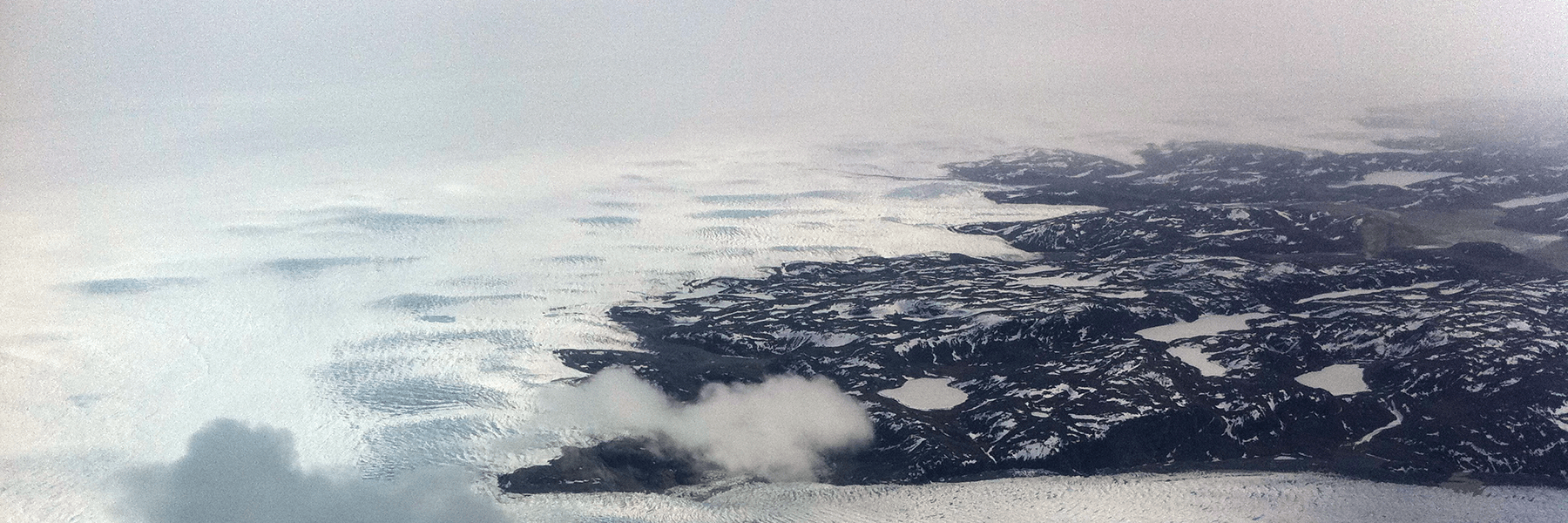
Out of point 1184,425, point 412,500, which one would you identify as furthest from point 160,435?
point 1184,425

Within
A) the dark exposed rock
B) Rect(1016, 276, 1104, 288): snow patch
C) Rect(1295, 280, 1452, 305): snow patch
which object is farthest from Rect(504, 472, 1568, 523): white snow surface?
Rect(1016, 276, 1104, 288): snow patch

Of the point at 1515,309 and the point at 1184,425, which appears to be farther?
the point at 1515,309

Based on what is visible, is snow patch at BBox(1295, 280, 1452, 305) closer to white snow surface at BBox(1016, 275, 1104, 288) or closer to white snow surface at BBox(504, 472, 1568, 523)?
white snow surface at BBox(1016, 275, 1104, 288)

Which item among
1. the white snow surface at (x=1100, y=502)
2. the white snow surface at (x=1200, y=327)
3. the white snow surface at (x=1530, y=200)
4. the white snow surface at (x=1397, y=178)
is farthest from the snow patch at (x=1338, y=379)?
the white snow surface at (x=1397, y=178)

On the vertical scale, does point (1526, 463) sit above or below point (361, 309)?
below

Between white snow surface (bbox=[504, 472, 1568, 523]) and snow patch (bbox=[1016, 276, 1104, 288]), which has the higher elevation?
snow patch (bbox=[1016, 276, 1104, 288])

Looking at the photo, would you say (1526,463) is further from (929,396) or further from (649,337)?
(649,337)

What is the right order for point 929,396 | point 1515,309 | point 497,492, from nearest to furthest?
point 497,492 → point 929,396 → point 1515,309
